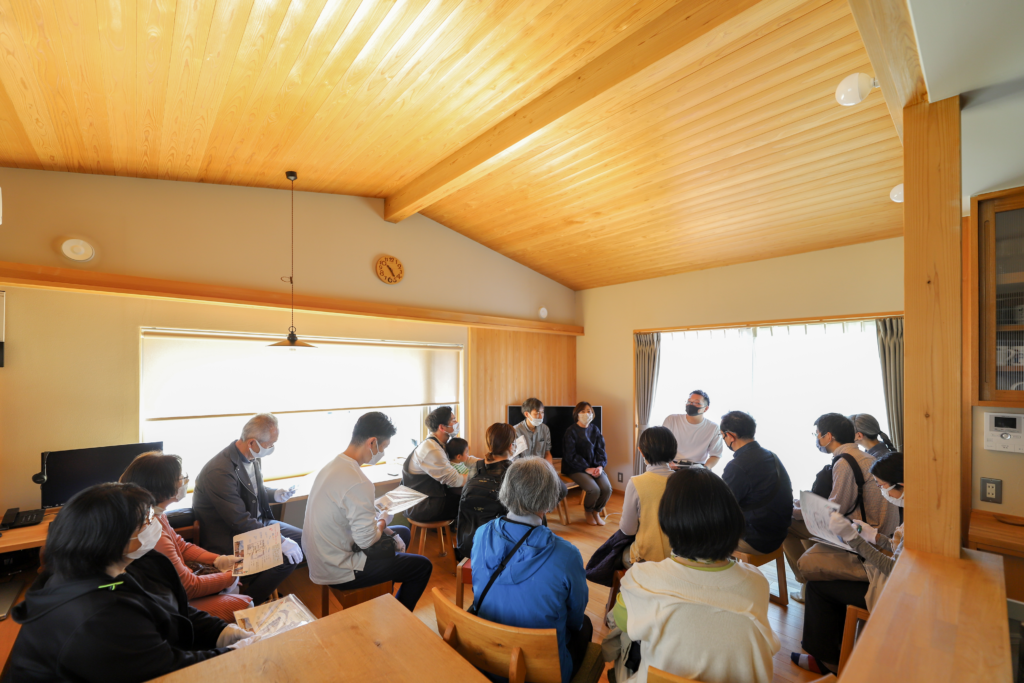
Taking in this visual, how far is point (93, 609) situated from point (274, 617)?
2.34ft

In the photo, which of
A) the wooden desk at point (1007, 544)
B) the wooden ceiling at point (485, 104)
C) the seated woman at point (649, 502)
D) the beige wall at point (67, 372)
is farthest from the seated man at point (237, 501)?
the wooden desk at point (1007, 544)

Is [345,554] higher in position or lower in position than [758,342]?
lower

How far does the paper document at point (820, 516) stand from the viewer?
211 centimetres

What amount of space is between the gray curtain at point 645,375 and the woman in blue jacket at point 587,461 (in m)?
0.63

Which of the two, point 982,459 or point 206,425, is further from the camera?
point 206,425

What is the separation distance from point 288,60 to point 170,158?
153 centimetres

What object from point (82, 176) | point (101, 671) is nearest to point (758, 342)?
point (101, 671)

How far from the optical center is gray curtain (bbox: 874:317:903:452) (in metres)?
3.70

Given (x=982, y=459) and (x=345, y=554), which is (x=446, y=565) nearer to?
(x=345, y=554)

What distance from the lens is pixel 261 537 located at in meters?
2.43

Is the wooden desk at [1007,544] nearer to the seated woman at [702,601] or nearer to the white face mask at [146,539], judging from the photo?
the seated woman at [702,601]

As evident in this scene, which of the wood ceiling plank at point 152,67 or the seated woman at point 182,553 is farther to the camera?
the seated woman at point 182,553

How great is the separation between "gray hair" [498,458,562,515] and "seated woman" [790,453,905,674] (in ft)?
4.60

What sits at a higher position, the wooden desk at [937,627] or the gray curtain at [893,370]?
the gray curtain at [893,370]
